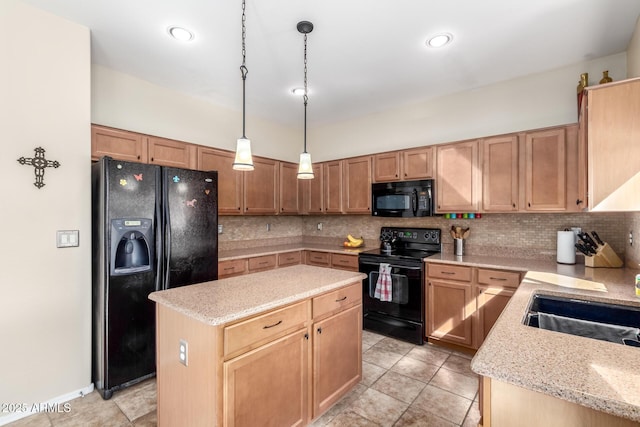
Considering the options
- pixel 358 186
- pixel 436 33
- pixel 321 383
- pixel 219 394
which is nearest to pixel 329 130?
pixel 358 186

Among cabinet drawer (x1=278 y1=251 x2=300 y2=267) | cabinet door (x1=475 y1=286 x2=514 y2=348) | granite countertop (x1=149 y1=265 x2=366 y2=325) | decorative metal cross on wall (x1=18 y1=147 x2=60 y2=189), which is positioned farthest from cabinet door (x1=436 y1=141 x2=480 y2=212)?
decorative metal cross on wall (x1=18 y1=147 x2=60 y2=189)

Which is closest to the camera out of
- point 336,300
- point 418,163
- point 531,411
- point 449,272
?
point 531,411

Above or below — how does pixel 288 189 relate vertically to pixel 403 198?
above

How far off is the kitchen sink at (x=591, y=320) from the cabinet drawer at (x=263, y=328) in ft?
3.84

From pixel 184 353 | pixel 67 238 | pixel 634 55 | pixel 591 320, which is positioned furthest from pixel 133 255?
pixel 634 55

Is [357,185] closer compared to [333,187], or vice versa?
[357,185]

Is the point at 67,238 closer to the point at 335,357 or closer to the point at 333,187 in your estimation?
the point at 335,357

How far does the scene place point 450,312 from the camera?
303 cm

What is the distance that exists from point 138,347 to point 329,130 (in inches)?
149

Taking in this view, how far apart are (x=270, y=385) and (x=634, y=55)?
11.8 ft

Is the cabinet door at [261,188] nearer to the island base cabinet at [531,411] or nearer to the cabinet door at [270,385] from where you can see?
the cabinet door at [270,385]

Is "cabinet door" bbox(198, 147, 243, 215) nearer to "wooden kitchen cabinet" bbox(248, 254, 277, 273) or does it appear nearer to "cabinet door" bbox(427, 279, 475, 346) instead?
"wooden kitchen cabinet" bbox(248, 254, 277, 273)

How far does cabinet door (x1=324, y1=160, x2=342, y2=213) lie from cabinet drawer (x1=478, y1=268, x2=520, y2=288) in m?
2.01

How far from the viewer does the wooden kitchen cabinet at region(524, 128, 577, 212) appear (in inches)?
106
